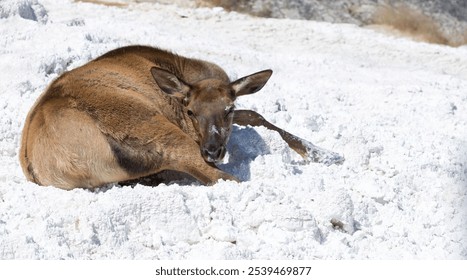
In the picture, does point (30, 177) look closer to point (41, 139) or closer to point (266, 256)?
point (41, 139)

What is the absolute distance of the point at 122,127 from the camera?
6941mm

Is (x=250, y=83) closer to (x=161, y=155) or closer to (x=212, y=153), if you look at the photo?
(x=212, y=153)

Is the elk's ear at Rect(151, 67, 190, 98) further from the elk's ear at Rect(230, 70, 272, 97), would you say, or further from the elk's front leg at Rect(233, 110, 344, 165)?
the elk's front leg at Rect(233, 110, 344, 165)

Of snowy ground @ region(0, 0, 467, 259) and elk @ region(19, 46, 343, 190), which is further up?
elk @ region(19, 46, 343, 190)

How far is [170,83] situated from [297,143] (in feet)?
4.38

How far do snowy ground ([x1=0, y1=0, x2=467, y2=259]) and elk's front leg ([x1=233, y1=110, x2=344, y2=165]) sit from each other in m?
0.18

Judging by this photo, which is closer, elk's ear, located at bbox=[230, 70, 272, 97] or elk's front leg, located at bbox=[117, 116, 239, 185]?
elk's front leg, located at bbox=[117, 116, 239, 185]

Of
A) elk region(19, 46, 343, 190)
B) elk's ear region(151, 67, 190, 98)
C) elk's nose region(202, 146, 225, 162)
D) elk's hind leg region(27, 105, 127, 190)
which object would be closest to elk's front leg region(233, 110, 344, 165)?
elk region(19, 46, 343, 190)

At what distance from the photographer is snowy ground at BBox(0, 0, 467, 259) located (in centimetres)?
617

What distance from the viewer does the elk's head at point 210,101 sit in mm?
7121

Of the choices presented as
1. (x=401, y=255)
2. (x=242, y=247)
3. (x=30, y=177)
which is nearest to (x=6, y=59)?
(x=30, y=177)

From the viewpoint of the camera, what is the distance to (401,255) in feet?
20.9

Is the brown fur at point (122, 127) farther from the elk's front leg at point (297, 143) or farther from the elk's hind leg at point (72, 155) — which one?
the elk's front leg at point (297, 143)

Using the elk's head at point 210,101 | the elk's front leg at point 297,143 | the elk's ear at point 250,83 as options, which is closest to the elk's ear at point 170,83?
the elk's head at point 210,101
